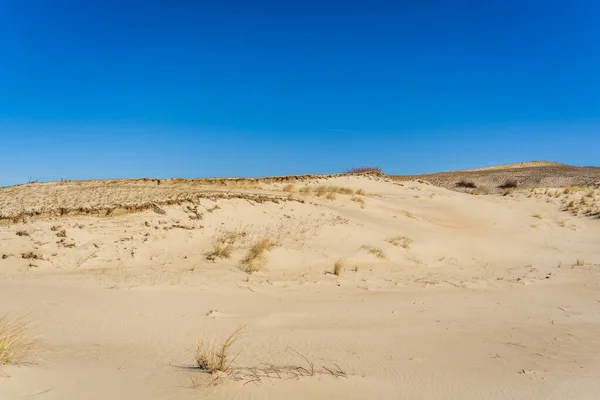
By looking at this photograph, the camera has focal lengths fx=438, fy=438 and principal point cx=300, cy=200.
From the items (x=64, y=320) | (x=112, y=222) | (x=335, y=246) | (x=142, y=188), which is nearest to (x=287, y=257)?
(x=335, y=246)

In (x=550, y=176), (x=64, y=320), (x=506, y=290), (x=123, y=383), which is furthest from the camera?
A: (x=550, y=176)

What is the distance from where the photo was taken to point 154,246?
9422 mm

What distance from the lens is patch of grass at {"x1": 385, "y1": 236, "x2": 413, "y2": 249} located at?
38.1 ft

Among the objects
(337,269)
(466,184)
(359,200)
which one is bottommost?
(337,269)

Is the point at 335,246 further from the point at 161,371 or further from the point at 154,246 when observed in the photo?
the point at 161,371

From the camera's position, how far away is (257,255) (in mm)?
9180

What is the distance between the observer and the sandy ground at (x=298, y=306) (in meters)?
3.85

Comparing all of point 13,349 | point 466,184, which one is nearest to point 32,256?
point 13,349

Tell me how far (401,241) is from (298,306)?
5.88 metres

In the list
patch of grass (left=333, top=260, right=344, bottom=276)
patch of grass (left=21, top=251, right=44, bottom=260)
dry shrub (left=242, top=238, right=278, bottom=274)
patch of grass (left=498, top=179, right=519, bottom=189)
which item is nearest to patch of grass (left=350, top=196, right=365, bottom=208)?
dry shrub (left=242, top=238, right=278, bottom=274)

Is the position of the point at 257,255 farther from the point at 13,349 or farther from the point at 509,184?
the point at 509,184

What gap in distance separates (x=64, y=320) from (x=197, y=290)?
219 centimetres

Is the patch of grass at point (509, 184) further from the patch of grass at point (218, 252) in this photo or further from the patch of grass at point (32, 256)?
the patch of grass at point (32, 256)

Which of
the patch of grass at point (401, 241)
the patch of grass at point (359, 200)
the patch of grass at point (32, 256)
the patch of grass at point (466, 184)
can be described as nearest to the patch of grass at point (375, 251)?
the patch of grass at point (401, 241)
